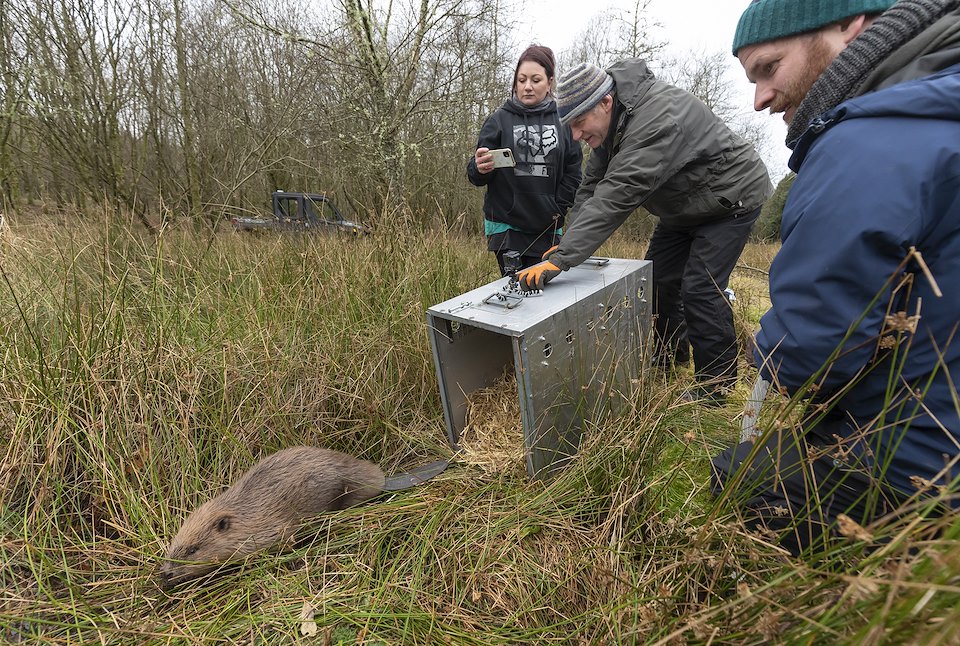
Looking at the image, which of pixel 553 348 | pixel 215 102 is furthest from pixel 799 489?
pixel 215 102

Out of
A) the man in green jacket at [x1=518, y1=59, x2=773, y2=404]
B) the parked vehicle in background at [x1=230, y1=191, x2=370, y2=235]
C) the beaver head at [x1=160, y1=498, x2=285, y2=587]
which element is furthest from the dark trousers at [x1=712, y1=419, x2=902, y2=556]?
the parked vehicle in background at [x1=230, y1=191, x2=370, y2=235]

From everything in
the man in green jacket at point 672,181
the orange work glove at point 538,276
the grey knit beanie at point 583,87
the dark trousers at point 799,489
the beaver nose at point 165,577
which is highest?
the grey knit beanie at point 583,87

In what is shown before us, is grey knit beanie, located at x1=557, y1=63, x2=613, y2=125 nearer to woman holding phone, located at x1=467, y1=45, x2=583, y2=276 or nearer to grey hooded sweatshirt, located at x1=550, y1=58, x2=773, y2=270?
grey hooded sweatshirt, located at x1=550, y1=58, x2=773, y2=270

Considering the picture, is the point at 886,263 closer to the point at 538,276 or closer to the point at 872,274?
the point at 872,274

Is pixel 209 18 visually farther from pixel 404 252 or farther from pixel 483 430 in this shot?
pixel 483 430

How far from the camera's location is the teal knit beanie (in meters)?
1.25

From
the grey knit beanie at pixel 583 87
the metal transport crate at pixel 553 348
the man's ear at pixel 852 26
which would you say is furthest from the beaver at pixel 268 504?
the man's ear at pixel 852 26

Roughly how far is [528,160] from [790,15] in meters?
2.25

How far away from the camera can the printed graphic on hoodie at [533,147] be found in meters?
3.45

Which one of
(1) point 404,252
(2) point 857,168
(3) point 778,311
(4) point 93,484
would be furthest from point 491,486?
(1) point 404,252

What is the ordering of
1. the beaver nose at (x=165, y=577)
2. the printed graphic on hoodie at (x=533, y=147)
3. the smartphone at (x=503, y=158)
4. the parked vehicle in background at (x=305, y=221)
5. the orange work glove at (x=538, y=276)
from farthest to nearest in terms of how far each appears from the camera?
the parked vehicle in background at (x=305, y=221)
the printed graphic on hoodie at (x=533, y=147)
the smartphone at (x=503, y=158)
the orange work glove at (x=538, y=276)
the beaver nose at (x=165, y=577)

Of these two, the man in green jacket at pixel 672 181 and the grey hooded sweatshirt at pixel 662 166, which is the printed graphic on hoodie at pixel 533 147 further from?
the grey hooded sweatshirt at pixel 662 166

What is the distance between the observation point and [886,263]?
3.22 ft

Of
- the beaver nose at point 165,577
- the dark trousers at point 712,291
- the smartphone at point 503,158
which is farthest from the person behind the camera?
the smartphone at point 503,158
